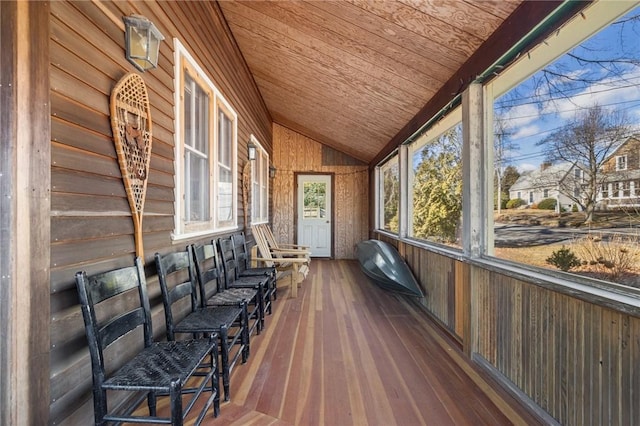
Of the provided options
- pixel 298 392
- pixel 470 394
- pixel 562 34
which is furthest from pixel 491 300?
pixel 562 34

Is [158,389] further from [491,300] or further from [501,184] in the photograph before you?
[501,184]

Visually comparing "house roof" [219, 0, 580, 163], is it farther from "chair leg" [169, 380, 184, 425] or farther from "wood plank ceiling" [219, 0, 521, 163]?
"chair leg" [169, 380, 184, 425]

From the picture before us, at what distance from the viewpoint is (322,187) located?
25.0 ft

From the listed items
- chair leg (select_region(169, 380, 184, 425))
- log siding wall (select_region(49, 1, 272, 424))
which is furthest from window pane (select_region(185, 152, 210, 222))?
chair leg (select_region(169, 380, 184, 425))

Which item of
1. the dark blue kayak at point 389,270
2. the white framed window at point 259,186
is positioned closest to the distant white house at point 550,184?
the dark blue kayak at point 389,270

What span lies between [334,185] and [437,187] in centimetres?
401

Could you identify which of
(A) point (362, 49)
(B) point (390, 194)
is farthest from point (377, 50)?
(B) point (390, 194)

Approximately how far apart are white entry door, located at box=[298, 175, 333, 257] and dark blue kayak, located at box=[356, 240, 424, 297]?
10.3 feet

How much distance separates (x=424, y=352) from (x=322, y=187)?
541 cm

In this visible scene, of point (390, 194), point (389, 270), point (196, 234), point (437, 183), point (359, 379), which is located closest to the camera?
point (359, 379)

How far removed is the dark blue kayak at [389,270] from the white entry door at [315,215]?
314cm

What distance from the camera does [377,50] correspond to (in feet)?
9.05

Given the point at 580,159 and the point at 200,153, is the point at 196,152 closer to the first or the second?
the point at 200,153

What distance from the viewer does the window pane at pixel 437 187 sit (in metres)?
3.13
